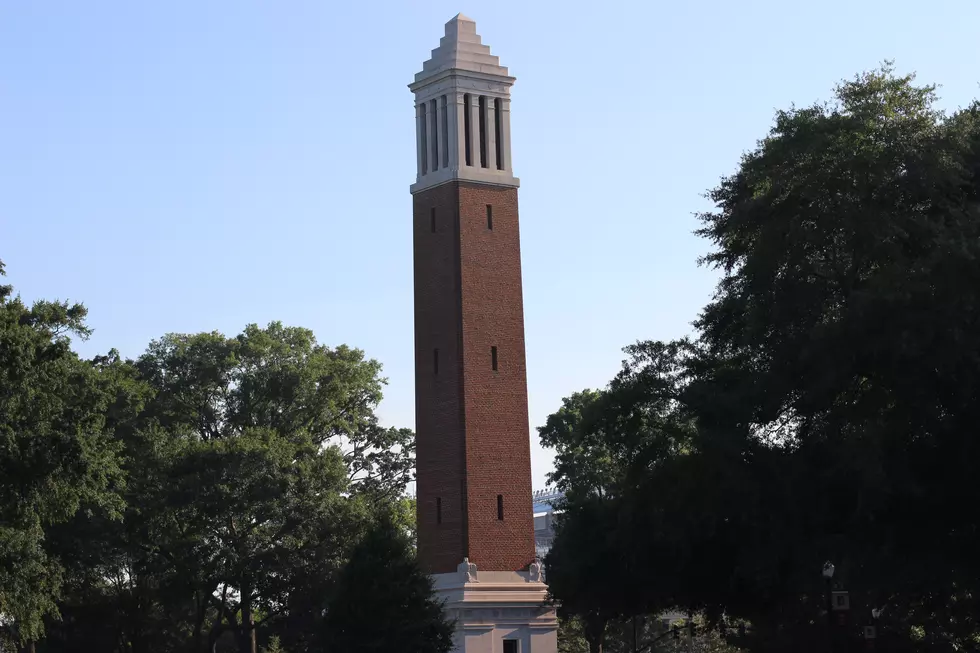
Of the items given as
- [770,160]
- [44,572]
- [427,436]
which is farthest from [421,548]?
[770,160]

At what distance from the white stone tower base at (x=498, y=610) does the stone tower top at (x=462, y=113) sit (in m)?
14.2

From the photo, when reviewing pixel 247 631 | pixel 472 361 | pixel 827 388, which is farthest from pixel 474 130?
pixel 827 388

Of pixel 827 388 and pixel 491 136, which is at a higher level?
pixel 491 136

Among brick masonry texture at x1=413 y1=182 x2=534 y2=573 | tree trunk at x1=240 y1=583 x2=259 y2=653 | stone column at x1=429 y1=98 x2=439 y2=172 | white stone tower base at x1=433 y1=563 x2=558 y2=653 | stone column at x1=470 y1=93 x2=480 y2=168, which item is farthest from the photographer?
tree trunk at x1=240 y1=583 x2=259 y2=653

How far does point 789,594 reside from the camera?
42.8m

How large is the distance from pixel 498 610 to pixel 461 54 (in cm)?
1999

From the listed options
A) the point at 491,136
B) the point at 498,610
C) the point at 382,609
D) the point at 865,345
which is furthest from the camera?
the point at 491,136

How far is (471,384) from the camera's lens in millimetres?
57250

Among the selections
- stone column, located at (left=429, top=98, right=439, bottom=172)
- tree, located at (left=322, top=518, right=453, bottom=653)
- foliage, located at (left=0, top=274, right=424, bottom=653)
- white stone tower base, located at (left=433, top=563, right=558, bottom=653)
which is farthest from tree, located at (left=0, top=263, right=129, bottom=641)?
stone column, located at (left=429, top=98, right=439, bottom=172)

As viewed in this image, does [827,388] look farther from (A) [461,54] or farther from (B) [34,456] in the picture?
(A) [461,54]

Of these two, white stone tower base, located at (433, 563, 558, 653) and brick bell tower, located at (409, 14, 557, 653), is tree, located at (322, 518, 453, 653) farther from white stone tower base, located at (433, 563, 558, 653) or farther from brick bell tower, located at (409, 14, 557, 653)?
brick bell tower, located at (409, 14, 557, 653)

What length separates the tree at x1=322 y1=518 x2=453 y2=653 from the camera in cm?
4484

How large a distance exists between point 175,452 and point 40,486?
19.4 m

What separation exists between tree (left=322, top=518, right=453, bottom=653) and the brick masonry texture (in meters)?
10.1
